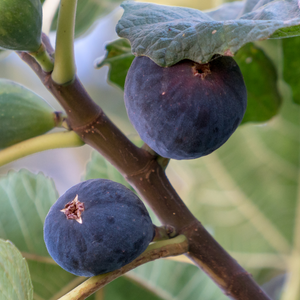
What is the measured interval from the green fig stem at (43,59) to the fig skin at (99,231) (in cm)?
18

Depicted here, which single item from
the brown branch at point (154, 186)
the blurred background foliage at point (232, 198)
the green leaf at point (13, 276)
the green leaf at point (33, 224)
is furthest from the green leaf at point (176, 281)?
the green leaf at point (13, 276)

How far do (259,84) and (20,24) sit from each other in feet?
2.03

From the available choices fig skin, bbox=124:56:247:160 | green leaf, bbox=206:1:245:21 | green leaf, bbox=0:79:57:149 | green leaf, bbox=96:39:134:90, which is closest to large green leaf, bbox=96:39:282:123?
green leaf, bbox=96:39:134:90

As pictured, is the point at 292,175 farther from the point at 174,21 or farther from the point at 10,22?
the point at 10,22

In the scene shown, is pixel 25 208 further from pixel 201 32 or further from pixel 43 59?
pixel 201 32

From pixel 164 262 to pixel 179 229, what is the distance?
0.43m

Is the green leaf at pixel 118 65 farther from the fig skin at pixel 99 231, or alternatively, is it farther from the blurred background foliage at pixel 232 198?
the fig skin at pixel 99 231

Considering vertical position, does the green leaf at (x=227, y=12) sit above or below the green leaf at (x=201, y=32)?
above

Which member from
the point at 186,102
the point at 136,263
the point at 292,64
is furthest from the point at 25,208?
the point at 292,64

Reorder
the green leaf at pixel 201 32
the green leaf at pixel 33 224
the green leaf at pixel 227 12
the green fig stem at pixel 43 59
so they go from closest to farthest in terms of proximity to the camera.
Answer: the green leaf at pixel 201 32
the green fig stem at pixel 43 59
the green leaf at pixel 227 12
the green leaf at pixel 33 224

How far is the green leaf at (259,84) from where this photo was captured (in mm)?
828

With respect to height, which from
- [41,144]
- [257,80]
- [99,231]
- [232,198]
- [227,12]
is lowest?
[232,198]

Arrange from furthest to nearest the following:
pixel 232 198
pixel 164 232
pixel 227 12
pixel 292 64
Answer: pixel 232 198
pixel 292 64
pixel 227 12
pixel 164 232

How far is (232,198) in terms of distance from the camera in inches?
40.7
